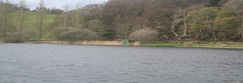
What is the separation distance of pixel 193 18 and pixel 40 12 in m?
47.2

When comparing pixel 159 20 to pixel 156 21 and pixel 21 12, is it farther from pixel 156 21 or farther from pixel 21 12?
pixel 21 12

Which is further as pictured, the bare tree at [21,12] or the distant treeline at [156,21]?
the bare tree at [21,12]

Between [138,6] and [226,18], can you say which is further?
[138,6]

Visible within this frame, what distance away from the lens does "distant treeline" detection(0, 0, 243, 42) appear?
59.8 meters

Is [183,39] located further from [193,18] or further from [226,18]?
[226,18]

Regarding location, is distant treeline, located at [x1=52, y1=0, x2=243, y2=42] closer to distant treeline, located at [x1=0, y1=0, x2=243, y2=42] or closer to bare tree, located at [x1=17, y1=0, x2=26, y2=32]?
distant treeline, located at [x1=0, y1=0, x2=243, y2=42]

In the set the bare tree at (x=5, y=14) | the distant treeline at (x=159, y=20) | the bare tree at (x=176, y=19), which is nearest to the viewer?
the distant treeline at (x=159, y=20)

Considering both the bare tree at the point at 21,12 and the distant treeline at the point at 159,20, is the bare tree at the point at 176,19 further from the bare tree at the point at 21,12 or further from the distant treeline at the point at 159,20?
the bare tree at the point at 21,12

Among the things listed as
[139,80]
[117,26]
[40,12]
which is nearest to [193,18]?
[117,26]

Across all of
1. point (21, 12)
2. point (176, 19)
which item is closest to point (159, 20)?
point (176, 19)

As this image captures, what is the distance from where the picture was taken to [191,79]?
15.4m

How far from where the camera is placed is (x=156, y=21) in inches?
2884

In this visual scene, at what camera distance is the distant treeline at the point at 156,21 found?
196 ft

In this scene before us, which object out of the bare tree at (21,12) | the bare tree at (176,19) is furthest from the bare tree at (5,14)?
the bare tree at (176,19)
